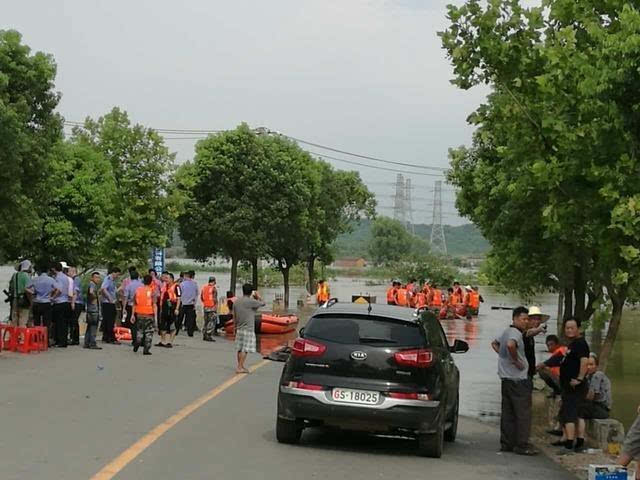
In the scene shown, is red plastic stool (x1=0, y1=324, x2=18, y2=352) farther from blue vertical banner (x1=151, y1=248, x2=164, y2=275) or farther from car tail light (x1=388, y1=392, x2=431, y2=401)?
blue vertical banner (x1=151, y1=248, x2=164, y2=275)

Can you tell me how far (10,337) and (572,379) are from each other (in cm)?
1163

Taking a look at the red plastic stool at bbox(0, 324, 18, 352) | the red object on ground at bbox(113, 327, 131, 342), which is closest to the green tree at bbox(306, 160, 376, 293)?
the red object on ground at bbox(113, 327, 131, 342)

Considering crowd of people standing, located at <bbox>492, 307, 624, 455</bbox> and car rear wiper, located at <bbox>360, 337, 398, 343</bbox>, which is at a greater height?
car rear wiper, located at <bbox>360, 337, 398, 343</bbox>

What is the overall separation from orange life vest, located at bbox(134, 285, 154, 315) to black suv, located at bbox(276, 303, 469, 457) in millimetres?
10041

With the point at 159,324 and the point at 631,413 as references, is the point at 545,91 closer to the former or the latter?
the point at 631,413

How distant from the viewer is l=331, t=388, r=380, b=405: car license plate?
1079 cm

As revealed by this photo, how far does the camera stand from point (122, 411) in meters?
13.0

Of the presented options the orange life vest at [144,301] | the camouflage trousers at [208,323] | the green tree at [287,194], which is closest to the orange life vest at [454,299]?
the green tree at [287,194]

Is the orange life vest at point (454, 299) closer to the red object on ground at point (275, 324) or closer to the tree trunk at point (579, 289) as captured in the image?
the red object on ground at point (275, 324)

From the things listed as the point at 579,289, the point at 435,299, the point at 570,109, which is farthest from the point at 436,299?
the point at 570,109

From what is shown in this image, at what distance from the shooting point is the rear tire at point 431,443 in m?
11.0

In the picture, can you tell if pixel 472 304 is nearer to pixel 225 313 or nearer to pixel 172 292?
pixel 225 313

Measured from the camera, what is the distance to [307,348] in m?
11.1

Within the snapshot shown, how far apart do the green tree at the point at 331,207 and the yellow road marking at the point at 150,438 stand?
36.9m
